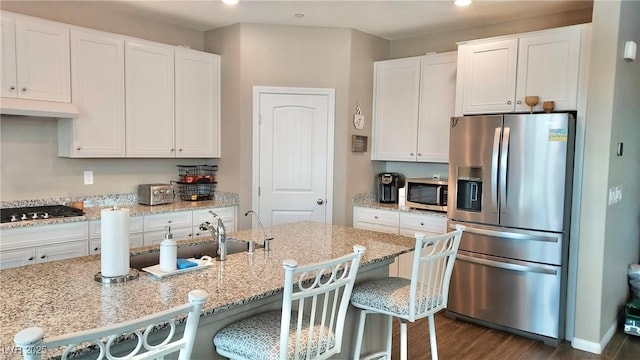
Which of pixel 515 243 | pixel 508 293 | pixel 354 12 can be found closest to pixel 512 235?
pixel 515 243

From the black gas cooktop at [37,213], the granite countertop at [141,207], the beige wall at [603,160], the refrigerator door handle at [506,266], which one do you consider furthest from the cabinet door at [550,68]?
the black gas cooktop at [37,213]

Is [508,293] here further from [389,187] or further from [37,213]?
[37,213]

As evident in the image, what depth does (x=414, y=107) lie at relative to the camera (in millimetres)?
4512

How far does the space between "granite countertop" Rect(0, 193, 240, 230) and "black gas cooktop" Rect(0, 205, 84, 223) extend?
70mm

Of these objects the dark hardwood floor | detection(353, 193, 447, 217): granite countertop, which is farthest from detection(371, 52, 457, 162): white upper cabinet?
the dark hardwood floor

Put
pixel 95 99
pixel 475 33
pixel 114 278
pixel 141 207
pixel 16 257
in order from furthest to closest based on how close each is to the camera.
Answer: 1. pixel 475 33
2. pixel 141 207
3. pixel 95 99
4. pixel 16 257
5. pixel 114 278

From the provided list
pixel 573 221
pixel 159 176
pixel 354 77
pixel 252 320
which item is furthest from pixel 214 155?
pixel 573 221

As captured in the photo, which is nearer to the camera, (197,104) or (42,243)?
(42,243)

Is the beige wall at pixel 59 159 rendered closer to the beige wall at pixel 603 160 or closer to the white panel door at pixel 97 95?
the white panel door at pixel 97 95

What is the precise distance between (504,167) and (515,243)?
584 millimetres

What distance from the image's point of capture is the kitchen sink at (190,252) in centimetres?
225

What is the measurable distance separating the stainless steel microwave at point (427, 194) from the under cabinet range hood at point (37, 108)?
9.89 ft

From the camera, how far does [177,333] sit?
1.56 m

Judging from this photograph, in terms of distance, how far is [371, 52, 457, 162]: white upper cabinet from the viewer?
14.2 ft
